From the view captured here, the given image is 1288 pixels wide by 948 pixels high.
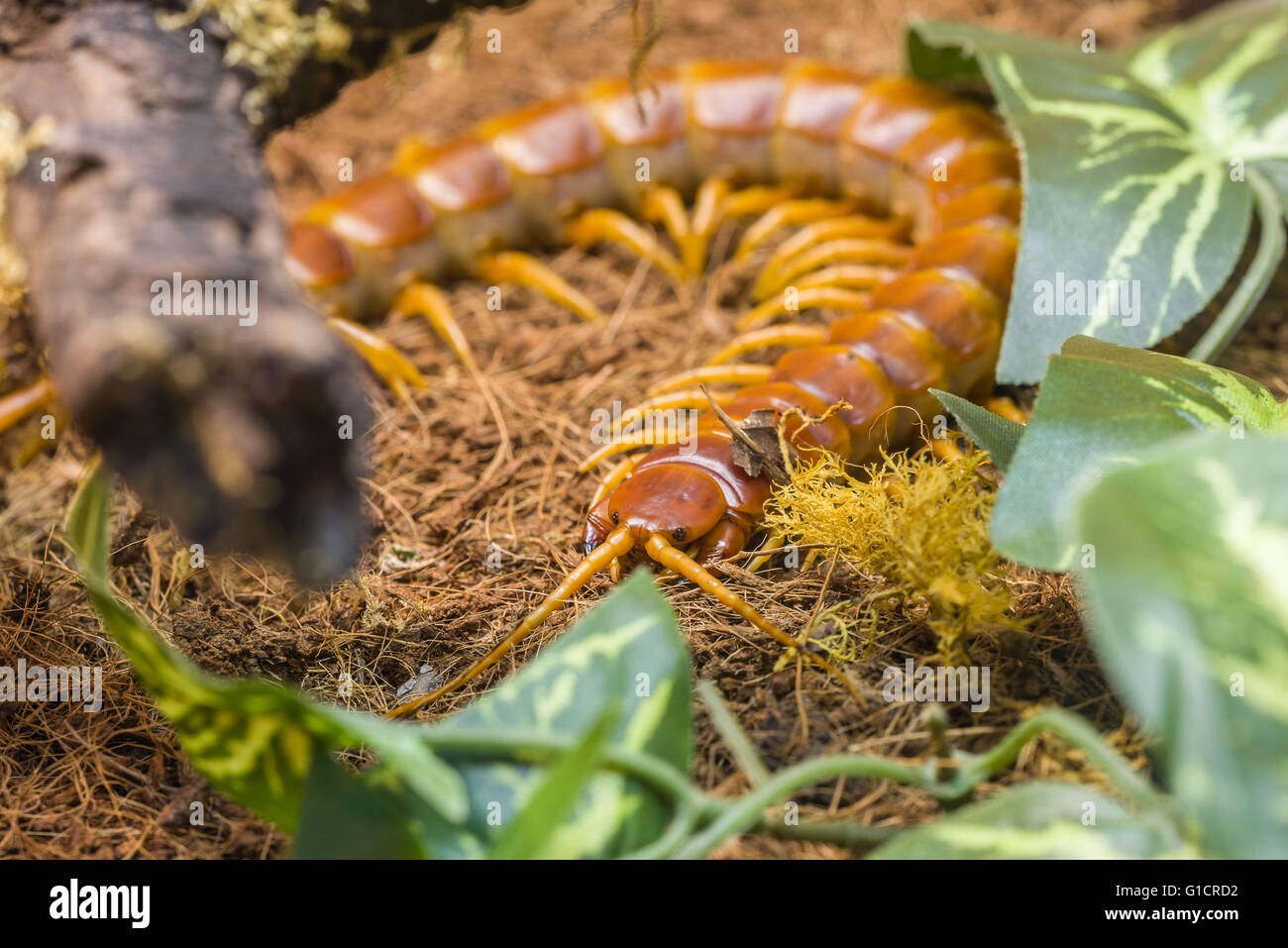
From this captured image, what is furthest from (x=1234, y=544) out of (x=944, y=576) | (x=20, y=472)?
(x=20, y=472)

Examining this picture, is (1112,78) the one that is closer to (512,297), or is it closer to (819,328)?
(819,328)

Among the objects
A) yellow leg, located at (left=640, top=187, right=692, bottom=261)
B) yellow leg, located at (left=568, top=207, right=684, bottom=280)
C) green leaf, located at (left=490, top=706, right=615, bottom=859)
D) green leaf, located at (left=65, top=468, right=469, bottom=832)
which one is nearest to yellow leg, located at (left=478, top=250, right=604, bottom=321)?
yellow leg, located at (left=568, top=207, right=684, bottom=280)

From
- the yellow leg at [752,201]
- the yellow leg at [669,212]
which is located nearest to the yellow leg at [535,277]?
the yellow leg at [669,212]

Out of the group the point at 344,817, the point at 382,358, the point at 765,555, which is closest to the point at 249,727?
the point at 344,817

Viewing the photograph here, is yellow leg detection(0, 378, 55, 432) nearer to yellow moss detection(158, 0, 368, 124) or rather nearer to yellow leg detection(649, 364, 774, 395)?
yellow moss detection(158, 0, 368, 124)

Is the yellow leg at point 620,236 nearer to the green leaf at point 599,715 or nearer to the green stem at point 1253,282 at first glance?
the green stem at point 1253,282

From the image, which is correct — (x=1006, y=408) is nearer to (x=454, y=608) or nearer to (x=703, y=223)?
(x=703, y=223)
